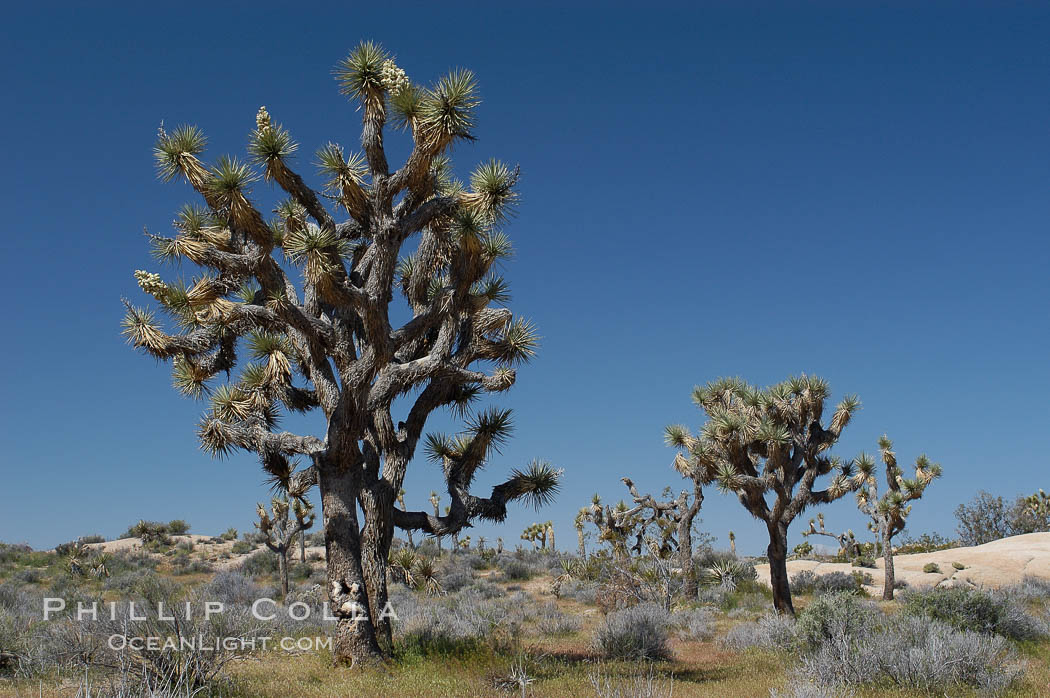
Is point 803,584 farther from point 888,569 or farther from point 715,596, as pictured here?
point 715,596

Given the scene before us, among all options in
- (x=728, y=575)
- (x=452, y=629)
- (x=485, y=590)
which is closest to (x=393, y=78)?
(x=452, y=629)

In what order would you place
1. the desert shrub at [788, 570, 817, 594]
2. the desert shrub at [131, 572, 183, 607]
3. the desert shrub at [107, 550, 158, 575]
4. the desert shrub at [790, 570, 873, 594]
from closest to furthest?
the desert shrub at [131, 572, 183, 607] → the desert shrub at [790, 570, 873, 594] → the desert shrub at [788, 570, 817, 594] → the desert shrub at [107, 550, 158, 575]

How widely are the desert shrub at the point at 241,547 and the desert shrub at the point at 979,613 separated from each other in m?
32.9

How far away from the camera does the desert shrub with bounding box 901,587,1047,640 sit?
1230 centimetres

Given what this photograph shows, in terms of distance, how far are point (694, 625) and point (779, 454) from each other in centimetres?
471

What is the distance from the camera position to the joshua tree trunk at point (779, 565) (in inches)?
702

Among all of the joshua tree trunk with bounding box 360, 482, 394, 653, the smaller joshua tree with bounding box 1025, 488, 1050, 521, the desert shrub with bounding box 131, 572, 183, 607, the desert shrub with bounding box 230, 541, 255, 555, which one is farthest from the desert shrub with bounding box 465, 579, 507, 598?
the smaller joshua tree with bounding box 1025, 488, 1050, 521

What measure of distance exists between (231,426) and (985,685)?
33.9 feet

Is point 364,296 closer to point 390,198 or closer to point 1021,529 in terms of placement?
point 390,198

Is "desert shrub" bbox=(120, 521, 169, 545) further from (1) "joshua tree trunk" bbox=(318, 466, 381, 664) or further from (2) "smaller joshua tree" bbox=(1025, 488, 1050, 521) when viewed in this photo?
(2) "smaller joshua tree" bbox=(1025, 488, 1050, 521)

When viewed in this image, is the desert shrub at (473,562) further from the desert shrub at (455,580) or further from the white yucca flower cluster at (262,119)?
the white yucca flower cluster at (262,119)

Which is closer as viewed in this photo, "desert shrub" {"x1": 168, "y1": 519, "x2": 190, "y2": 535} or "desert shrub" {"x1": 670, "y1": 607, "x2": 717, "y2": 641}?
"desert shrub" {"x1": 670, "y1": 607, "x2": 717, "y2": 641}

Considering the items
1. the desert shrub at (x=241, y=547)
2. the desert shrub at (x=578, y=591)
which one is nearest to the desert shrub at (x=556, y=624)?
the desert shrub at (x=578, y=591)

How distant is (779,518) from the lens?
18.1m
